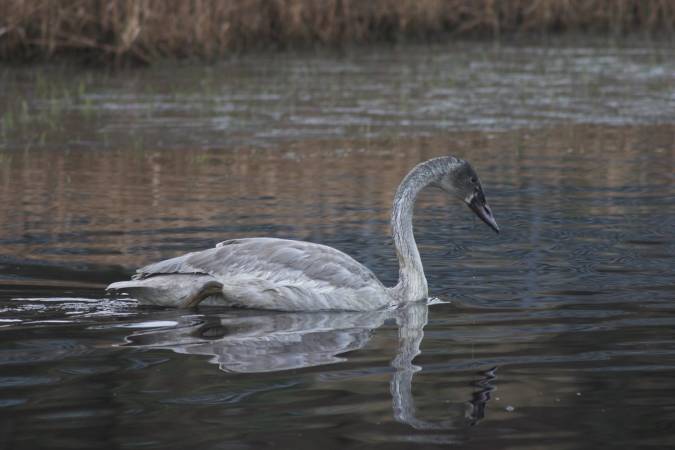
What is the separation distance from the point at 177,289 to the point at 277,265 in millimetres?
603

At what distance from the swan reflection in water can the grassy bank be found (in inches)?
556

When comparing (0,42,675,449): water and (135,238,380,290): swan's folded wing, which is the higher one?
(135,238,380,290): swan's folded wing

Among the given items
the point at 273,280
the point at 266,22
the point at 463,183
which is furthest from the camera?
the point at 266,22

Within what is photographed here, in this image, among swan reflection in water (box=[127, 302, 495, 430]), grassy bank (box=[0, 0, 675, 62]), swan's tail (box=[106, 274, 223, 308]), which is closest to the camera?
swan reflection in water (box=[127, 302, 495, 430])

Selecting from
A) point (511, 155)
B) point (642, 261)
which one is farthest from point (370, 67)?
point (642, 261)

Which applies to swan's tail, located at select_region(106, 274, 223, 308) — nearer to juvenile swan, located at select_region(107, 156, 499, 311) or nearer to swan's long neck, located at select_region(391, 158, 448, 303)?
juvenile swan, located at select_region(107, 156, 499, 311)

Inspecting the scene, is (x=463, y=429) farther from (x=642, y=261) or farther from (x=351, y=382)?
(x=642, y=261)

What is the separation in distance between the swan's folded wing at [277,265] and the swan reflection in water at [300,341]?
21cm

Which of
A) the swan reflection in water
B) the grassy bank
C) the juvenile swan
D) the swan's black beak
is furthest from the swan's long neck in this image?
the grassy bank

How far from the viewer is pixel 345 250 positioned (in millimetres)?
10266

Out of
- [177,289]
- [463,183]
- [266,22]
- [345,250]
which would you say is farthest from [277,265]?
[266,22]

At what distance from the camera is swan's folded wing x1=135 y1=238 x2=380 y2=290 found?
8555 mm

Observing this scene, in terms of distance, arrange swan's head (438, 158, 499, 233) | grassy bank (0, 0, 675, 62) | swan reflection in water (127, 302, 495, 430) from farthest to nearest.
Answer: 1. grassy bank (0, 0, 675, 62)
2. swan's head (438, 158, 499, 233)
3. swan reflection in water (127, 302, 495, 430)

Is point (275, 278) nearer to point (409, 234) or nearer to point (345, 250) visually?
point (409, 234)
